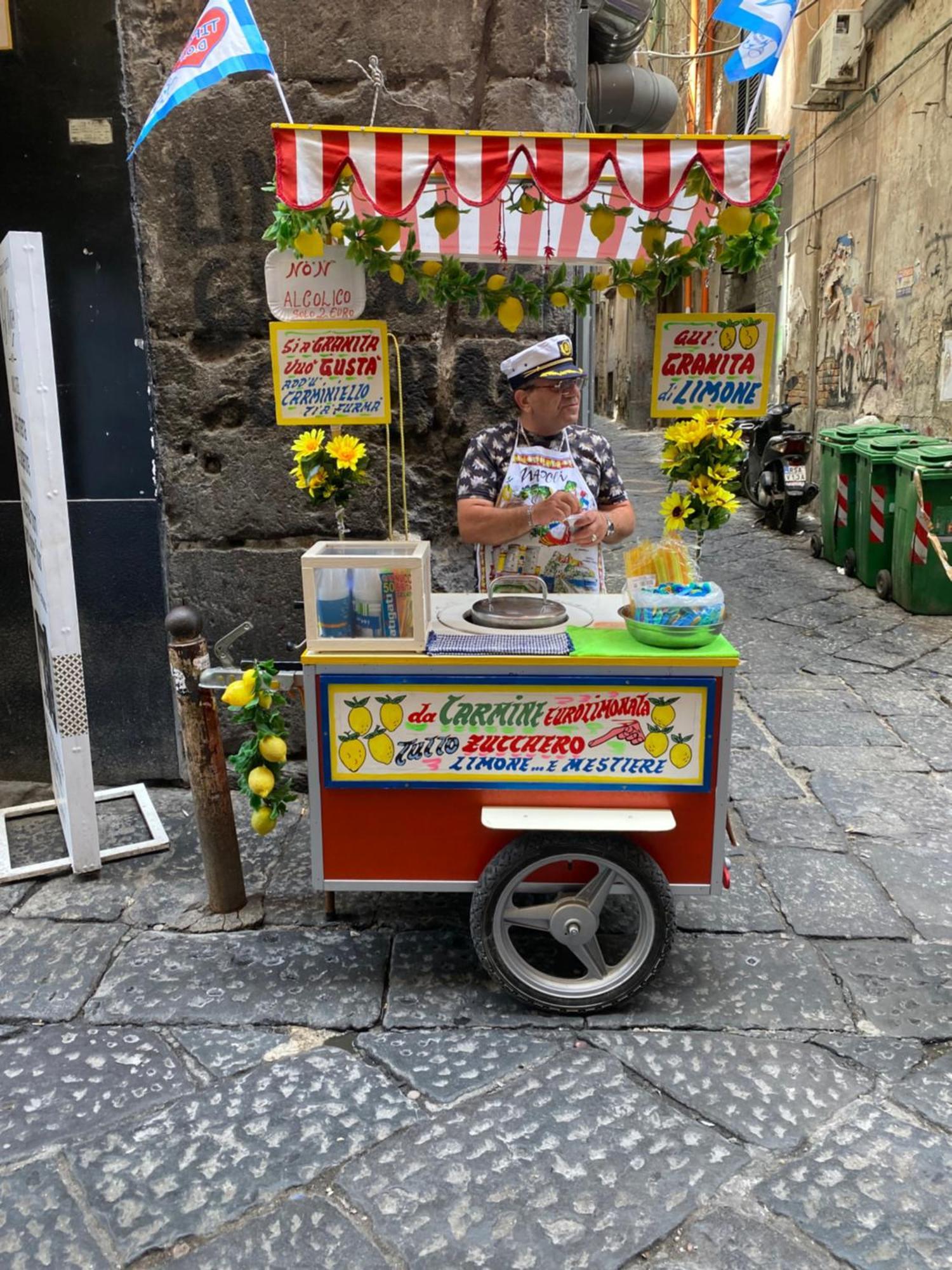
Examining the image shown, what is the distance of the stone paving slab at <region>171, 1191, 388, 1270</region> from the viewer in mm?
1967

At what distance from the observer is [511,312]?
3307mm

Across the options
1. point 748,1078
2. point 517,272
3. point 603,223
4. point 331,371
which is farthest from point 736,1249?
point 517,272

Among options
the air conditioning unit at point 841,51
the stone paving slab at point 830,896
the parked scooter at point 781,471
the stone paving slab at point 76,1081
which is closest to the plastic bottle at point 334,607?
the stone paving slab at point 76,1081

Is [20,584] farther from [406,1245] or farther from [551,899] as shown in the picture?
[406,1245]

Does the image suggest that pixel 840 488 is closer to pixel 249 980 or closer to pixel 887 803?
pixel 887 803

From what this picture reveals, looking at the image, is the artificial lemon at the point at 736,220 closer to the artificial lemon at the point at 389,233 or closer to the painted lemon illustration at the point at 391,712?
the artificial lemon at the point at 389,233

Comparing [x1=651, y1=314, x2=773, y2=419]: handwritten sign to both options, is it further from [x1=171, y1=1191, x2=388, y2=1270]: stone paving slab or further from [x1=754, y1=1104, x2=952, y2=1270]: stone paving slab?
[x1=171, y1=1191, x2=388, y2=1270]: stone paving slab

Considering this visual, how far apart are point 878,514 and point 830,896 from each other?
4.80 meters

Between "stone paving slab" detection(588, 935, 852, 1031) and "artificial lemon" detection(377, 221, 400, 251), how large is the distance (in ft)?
7.47

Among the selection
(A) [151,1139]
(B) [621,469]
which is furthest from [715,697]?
(B) [621,469]

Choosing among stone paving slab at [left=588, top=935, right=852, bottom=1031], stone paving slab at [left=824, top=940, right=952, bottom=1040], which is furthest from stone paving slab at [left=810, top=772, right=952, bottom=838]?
stone paving slab at [left=588, top=935, right=852, bottom=1031]

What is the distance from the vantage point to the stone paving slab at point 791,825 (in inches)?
149

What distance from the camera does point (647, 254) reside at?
313cm

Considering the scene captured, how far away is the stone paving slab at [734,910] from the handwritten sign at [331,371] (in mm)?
1849
